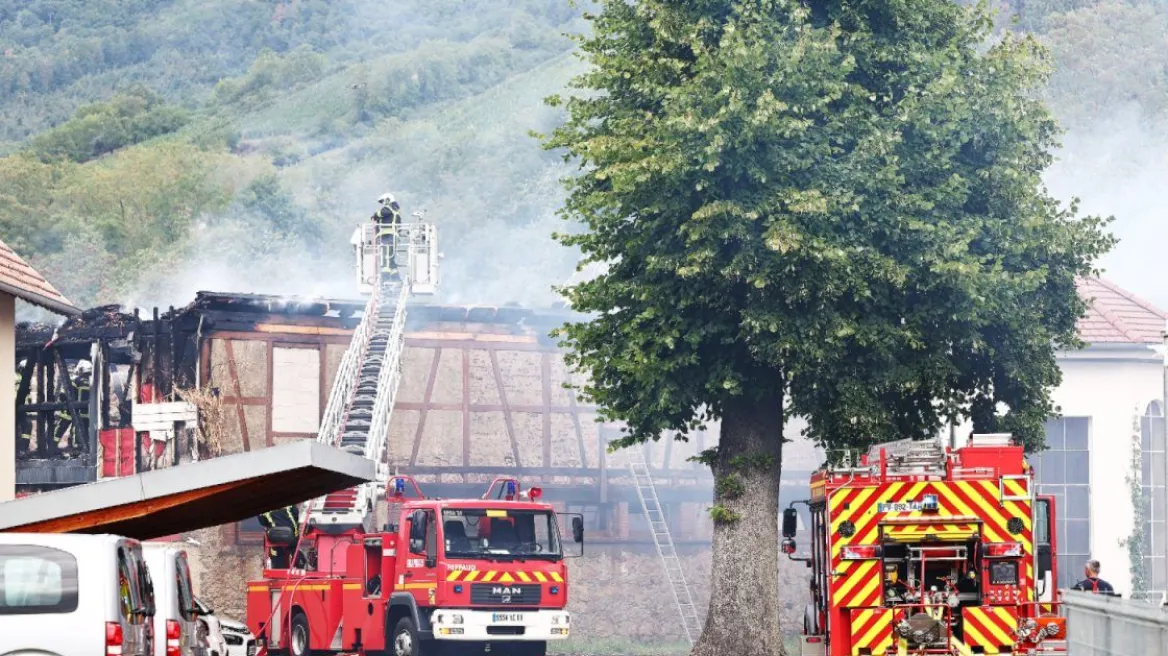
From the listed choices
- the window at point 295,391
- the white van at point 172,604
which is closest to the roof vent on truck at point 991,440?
the white van at point 172,604

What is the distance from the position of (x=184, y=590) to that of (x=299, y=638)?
34.2ft

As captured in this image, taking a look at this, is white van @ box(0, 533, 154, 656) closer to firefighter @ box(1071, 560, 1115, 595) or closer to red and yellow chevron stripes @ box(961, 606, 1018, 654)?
red and yellow chevron stripes @ box(961, 606, 1018, 654)

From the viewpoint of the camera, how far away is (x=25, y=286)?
24438 mm

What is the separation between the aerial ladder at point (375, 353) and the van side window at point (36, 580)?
16.2 m

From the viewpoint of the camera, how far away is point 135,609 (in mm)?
12758

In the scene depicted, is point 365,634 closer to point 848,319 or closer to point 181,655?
point 848,319

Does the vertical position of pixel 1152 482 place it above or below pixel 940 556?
above

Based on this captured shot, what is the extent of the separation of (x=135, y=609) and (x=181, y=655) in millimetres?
2376

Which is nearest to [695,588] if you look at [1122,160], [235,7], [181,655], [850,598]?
[850,598]

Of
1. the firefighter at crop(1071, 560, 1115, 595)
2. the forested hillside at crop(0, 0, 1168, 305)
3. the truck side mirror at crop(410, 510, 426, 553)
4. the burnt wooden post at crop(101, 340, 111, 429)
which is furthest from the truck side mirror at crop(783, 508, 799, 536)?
the forested hillside at crop(0, 0, 1168, 305)

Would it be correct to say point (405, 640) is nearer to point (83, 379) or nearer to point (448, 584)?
point (448, 584)

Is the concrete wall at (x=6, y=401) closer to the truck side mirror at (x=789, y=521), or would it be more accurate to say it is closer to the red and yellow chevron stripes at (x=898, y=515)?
the truck side mirror at (x=789, y=521)

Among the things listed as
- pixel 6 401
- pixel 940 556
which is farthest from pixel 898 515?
pixel 6 401

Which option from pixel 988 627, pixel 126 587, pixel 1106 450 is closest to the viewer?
pixel 126 587
